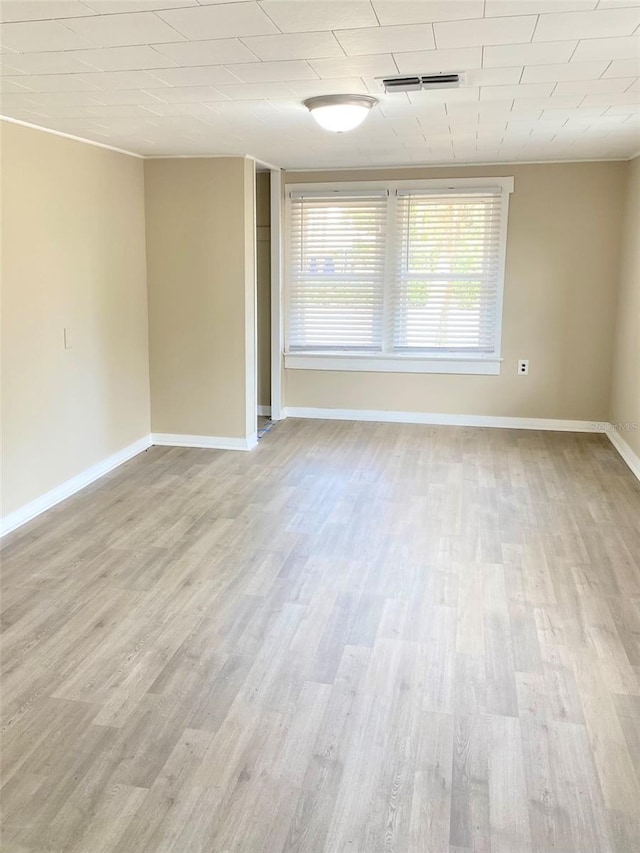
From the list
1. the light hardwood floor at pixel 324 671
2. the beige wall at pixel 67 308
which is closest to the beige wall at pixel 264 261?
the beige wall at pixel 67 308

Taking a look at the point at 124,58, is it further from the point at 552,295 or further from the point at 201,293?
the point at 552,295

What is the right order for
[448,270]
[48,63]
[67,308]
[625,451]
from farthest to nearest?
[448,270] → [625,451] → [67,308] → [48,63]

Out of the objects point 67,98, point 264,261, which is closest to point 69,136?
point 67,98

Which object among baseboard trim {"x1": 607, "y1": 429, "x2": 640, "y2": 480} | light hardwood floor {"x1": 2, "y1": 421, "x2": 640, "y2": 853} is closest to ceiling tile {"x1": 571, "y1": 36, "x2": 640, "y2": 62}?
light hardwood floor {"x1": 2, "y1": 421, "x2": 640, "y2": 853}

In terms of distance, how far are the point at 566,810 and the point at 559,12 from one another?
95.1 inches

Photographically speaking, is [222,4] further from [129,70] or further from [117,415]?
[117,415]

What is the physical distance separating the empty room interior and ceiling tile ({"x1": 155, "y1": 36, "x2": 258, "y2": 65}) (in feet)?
0.06

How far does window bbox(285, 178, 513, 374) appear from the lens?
5.98 meters

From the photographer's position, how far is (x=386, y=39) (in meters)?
2.39

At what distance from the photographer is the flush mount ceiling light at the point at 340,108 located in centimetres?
321

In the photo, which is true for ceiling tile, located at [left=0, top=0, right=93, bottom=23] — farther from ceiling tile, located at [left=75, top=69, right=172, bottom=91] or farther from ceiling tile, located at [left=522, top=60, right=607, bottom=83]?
A: ceiling tile, located at [left=522, top=60, right=607, bottom=83]

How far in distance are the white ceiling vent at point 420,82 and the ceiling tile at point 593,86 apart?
1.74 feet

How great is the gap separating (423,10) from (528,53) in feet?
2.17

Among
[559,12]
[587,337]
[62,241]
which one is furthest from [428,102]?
[587,337]
